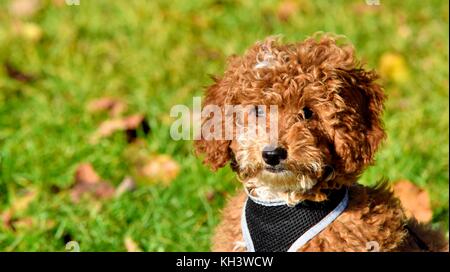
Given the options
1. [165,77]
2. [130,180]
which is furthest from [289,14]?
[130,180]

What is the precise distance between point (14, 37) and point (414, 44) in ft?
12.0

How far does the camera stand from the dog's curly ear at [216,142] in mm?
3992

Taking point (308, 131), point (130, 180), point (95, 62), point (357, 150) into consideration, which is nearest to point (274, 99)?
point (308, 131)

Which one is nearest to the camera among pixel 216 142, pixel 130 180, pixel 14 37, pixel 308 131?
pixel 308 131

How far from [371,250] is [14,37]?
15.1 ft

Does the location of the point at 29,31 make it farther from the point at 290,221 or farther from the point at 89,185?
the point at 290,221

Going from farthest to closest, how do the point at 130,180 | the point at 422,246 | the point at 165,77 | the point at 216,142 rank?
1. the point at 165,77
2. the point at 130,180
3. the point at 422,246
4. the point at 216,142

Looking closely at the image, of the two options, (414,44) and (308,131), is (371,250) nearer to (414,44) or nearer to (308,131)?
(308,131)

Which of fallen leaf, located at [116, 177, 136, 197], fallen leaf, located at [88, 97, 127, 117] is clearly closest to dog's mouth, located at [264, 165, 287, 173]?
fallen leaf, located at [116, 177, 136, 197]

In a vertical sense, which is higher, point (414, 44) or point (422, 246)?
point (414, 44)

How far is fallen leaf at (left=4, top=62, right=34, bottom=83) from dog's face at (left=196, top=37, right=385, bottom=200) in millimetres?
3415

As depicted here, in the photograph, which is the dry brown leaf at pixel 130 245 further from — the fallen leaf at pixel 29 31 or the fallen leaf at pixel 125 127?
the fallen leaf at pixel 29 31

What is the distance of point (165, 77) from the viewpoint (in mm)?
6898

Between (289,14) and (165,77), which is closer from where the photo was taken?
(165,77)
